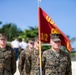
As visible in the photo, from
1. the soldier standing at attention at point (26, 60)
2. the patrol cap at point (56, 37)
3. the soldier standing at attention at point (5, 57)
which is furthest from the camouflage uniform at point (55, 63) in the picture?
the soldier standing at attention at point (26, 60)

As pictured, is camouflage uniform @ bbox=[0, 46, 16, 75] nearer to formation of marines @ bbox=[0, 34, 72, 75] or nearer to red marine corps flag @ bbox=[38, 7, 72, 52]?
formation of marines @ bbox=[0, 34, 72, 75]

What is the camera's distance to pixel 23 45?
20.5m

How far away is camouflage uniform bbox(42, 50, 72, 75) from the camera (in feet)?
25.3

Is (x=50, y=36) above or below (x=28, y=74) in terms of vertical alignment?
above

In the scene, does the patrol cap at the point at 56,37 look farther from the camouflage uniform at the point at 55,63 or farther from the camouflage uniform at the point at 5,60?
the camouflage uniform at the point at 5,60

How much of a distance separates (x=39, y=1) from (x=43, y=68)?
4.93ft

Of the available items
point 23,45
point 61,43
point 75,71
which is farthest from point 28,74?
point 23,45

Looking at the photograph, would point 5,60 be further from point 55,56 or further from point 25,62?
point 25,62

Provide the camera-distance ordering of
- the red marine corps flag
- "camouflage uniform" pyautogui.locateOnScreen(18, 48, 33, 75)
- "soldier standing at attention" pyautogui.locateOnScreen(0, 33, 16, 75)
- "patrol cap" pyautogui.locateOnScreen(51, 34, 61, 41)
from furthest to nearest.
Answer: "camouflage uniform" pyautogui.locateOnScreen(18, 48, 33, 75)
"soldier standing at attention" pyautogui.locateOnScreen(0, 33, 16, 75)
the red marine corps flag
"patrol cap" pyautogui.locateOnScreen(51, 34, 61, 41)

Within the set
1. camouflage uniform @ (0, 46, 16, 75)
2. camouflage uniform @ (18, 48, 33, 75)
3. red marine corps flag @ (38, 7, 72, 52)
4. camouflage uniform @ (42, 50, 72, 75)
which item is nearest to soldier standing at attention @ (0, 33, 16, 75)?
camouflage uniform @ (0, 46, 16, 75)

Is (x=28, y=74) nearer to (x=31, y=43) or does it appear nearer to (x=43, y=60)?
(x=31, y=43)

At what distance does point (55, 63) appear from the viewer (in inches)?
305

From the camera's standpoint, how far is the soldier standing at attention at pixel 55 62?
771 centimetres

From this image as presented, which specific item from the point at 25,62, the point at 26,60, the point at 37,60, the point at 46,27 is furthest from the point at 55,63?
the point at 25,62
